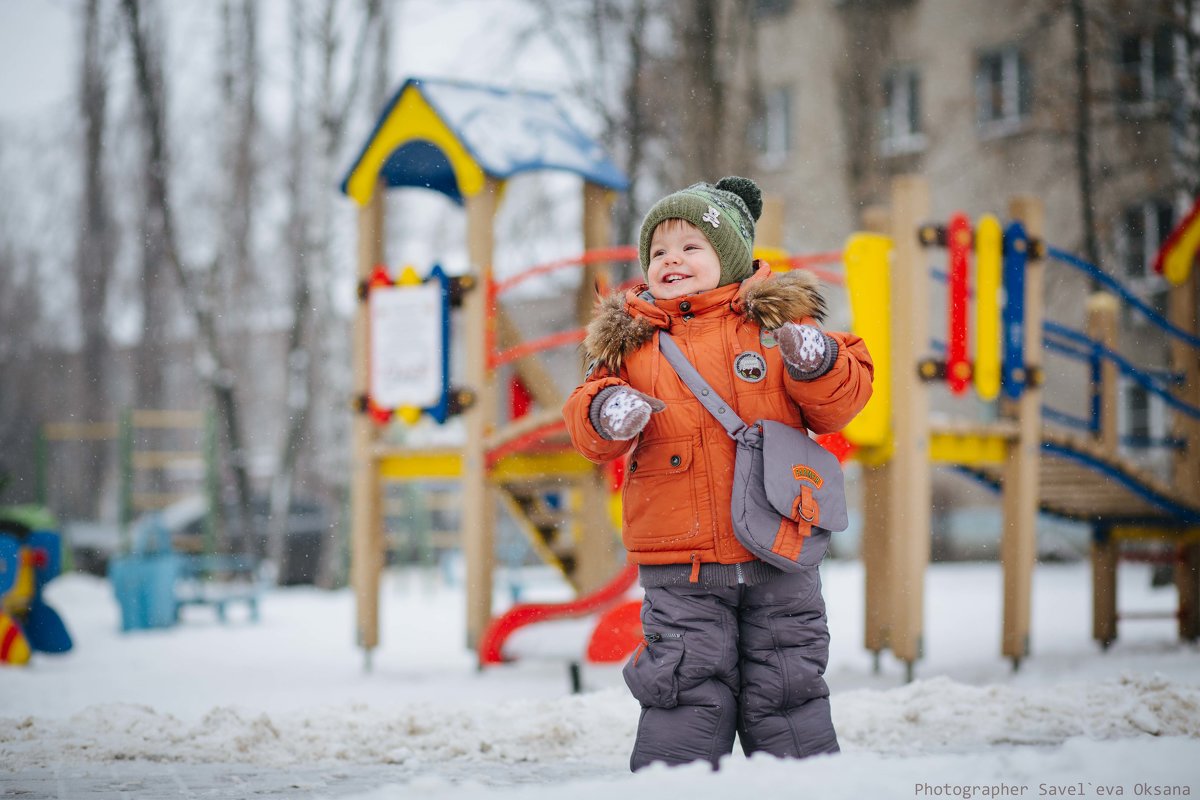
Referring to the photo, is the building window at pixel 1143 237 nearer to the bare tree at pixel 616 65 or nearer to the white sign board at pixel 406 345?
the bare tree at pixel 616 65

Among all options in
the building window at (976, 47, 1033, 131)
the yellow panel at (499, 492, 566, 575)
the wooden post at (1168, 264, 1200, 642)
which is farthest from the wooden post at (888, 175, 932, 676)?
the building window at (976, 47, 1033, 131)

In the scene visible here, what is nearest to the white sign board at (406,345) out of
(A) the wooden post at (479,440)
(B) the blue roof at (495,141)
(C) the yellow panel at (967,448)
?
(A) the wooden post at (479,440)

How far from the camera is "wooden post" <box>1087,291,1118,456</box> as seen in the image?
8.79 meters

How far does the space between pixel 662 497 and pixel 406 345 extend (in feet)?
14.5

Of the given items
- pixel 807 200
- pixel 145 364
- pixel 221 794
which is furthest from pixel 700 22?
pixel 145 364

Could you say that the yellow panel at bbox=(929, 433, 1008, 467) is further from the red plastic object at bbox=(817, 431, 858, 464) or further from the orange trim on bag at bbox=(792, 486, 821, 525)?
the orange trim on bag at bbox=(792, 486, 821, 525)

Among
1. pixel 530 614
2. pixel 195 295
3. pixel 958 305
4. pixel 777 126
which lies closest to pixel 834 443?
pixel 958 305

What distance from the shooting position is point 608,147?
14.3 meters

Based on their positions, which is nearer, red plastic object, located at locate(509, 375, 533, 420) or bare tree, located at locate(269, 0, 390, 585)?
red plastic object, located at locate(509, 375, 533, 420)

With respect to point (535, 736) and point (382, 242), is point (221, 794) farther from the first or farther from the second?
point (382, 242)

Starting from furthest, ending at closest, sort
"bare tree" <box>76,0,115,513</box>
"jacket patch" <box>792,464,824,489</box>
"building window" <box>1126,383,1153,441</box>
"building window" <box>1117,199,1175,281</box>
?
"bare tree" <box>76,0,115,513</box> < "building window" <box>1126,383,1153,441</box> < "building window" <box>1117,199,1175,281</box> < "jacket patch" <box>792,464,824,489</box>

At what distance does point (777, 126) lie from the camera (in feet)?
75.6

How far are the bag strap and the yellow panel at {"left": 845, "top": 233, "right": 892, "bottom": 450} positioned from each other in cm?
325

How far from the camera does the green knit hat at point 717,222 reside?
11.4 ft
